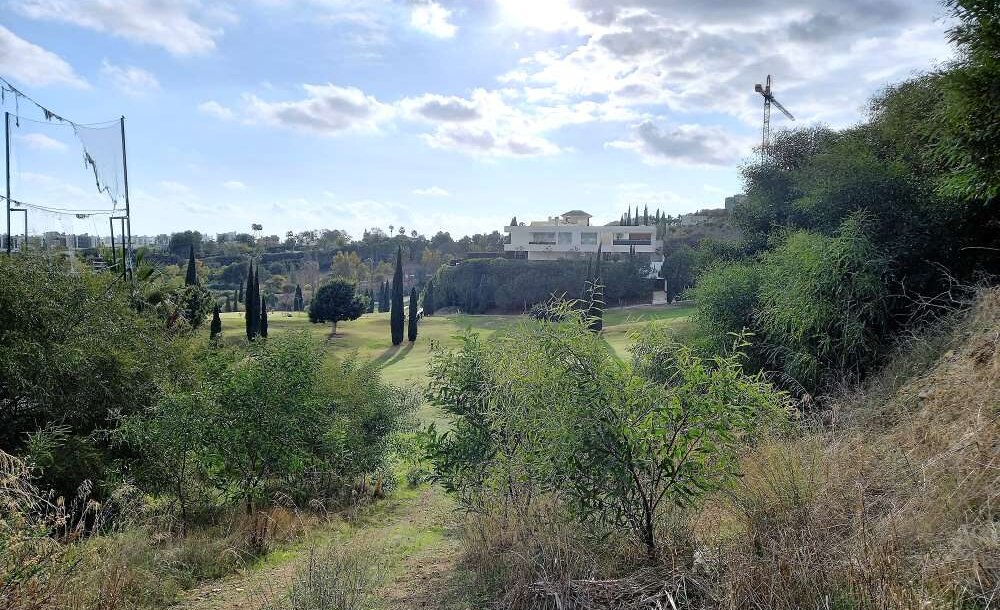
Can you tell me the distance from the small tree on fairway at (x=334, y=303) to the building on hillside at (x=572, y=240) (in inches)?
925

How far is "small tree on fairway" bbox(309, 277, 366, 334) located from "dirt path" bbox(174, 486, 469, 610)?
1413 inches

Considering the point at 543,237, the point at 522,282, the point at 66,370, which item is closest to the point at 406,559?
the point at 66,370

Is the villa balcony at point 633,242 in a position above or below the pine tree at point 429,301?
above

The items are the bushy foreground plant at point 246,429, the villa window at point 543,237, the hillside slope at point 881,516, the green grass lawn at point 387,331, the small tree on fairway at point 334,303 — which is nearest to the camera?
the hillside slope at point 881,516

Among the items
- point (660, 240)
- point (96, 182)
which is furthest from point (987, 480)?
point (660, 240)

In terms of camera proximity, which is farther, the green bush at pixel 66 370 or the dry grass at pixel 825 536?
the green bush at pixel 66 370

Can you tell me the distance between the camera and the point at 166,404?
369 inches

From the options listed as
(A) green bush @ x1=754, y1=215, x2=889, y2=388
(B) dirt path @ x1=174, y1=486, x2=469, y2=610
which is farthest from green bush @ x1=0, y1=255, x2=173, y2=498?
(A) green bush @ x1=754, y1=215, x2=889, y2=388

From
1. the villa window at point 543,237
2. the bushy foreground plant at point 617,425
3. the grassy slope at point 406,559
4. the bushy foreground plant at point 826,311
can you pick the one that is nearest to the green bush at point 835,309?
the bushy foreground plant at point 826,311

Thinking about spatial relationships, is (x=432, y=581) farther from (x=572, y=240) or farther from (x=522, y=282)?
(x=572, y=240)

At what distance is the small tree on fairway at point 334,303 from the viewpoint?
45.5 metres

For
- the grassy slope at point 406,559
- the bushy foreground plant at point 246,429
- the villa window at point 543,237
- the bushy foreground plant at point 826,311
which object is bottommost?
the grassy slope at point 406,559

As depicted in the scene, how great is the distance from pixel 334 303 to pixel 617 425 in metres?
42.6

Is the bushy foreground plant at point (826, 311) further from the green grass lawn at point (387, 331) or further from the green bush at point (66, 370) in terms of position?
the green grass lawn at point (387, 331)
